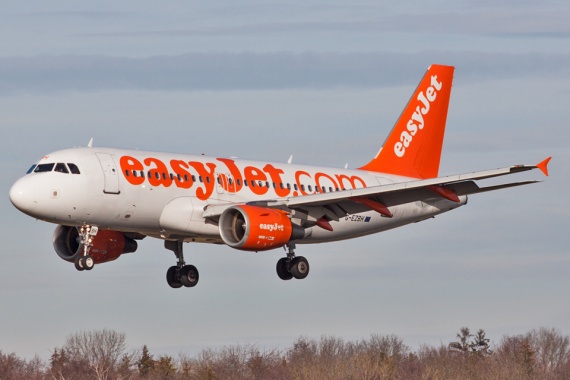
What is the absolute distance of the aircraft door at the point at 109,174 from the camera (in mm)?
61281

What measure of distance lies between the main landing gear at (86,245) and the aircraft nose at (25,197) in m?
3.10

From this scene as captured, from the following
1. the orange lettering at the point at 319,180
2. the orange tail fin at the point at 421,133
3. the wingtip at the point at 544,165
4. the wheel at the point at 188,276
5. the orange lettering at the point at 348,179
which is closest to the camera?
the wingtip at the point at 544,165

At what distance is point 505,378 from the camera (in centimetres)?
10488

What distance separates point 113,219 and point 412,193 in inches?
525

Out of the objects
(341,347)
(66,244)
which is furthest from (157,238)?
(341,347)

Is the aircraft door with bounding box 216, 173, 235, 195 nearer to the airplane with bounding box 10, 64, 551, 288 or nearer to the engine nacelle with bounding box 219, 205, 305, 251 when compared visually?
the airplane with bounding box 10, 64, 551, 288

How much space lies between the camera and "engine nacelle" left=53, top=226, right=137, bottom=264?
67.5 metres

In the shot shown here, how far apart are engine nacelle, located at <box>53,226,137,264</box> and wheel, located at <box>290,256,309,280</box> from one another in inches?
305

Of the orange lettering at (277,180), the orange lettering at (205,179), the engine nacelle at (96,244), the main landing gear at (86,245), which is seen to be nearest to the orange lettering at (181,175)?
the orange lettering at (205,179)

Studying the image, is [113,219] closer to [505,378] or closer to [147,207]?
[147,207]

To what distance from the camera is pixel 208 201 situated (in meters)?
64.6

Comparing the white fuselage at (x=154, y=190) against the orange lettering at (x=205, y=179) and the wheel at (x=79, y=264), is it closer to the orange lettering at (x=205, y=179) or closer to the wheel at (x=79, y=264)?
the orange lettering at (x=205, y=179)

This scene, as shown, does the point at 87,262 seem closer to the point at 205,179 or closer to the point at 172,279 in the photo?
the point at 205,179

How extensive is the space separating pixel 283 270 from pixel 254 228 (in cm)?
569
